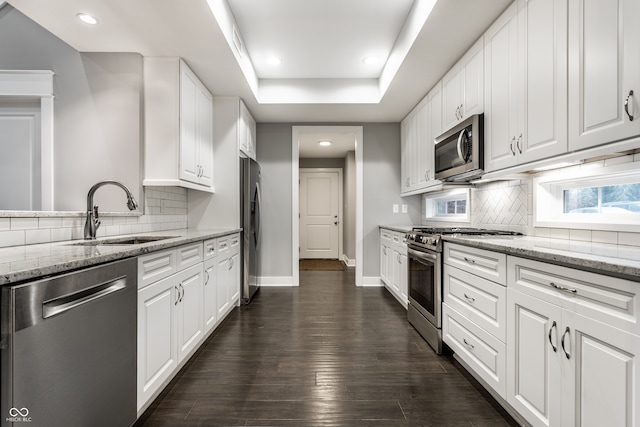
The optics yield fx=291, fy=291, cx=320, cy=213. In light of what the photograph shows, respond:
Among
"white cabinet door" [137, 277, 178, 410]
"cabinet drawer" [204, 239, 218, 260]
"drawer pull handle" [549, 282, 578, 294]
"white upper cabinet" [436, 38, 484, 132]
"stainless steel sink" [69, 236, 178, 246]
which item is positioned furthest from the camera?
"cabinet drawer" [204, 239, 218, 260]

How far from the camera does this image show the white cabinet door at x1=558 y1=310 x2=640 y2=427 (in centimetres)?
90

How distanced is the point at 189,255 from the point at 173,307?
14.9 inches

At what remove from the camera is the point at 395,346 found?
7.74 ft

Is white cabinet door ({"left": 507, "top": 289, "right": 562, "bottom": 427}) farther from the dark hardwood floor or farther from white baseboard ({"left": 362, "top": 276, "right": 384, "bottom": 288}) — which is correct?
white baseboard ({"left": 362, "top": 276, "right": 384, "bottom": 288})

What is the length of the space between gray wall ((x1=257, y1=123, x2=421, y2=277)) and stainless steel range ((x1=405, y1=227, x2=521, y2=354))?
1540mm

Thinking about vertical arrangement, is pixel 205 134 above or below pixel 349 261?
above

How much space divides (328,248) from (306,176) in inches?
73.7

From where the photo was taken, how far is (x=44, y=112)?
2268 millimetres

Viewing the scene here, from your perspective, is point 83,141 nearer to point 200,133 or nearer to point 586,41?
point 200,133

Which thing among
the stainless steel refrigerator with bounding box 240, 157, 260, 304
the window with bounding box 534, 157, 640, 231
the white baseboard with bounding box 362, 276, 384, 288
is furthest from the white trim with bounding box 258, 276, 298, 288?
the window with bounding box 534, 157, 640, 231

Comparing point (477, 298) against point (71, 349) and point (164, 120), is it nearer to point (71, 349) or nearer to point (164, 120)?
point (71, 349)

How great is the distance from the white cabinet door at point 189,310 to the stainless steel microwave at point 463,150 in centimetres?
223

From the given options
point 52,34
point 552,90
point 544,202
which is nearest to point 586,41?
point 552,90

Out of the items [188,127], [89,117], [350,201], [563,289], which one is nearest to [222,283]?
[188,127]
